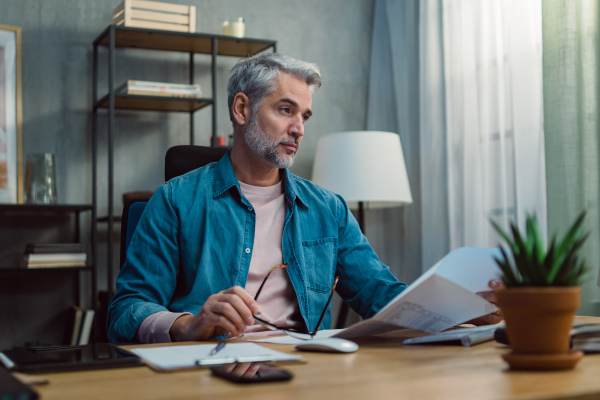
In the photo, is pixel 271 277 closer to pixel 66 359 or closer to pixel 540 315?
pixel 66 359

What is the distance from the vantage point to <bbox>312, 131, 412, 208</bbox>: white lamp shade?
2.82m

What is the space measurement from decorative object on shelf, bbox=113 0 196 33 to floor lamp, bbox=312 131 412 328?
86 cm

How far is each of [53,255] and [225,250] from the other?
1474mm

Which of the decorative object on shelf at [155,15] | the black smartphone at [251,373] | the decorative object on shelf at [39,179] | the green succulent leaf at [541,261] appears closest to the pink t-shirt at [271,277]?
the black smartphone at [251,373]

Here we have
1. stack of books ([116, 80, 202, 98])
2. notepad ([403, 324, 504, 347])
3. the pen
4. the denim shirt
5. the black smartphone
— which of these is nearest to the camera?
the black smartphone

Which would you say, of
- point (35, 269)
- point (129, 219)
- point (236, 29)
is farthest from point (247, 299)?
point (236, 29)

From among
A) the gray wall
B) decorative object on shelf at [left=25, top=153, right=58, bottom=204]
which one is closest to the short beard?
decorative object on shelf at [left=25, top=153, right=58, bottom=204]

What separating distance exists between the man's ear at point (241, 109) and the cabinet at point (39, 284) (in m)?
1.22

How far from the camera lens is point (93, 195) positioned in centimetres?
288

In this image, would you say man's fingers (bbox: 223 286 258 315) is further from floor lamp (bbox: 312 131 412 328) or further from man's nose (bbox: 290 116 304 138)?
floor lamp (bbox: 312 131 412 328)

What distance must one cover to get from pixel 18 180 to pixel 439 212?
188cm

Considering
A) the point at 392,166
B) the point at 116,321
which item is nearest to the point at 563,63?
the point at 392,166

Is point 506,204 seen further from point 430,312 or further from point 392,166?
point 430,312

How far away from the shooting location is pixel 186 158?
173cm
